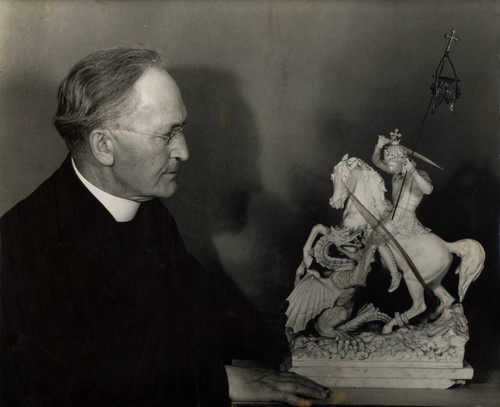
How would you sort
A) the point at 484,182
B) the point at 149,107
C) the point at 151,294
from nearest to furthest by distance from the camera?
1. the point at 149,107
2. the point at 151,294
3. the point at 484,182

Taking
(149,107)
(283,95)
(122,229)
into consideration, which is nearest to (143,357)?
(122,229)

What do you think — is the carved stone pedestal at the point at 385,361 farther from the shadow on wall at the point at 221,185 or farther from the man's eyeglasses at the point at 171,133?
the man's eyeglasses at the point at 171,133

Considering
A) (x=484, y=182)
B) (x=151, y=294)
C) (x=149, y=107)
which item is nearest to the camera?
(x=149, y=107)

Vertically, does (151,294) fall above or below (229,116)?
below

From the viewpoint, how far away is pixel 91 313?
3750mm

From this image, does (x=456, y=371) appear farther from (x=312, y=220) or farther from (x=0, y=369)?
(x=0, y=369)

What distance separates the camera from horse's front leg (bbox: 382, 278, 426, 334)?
4055mm

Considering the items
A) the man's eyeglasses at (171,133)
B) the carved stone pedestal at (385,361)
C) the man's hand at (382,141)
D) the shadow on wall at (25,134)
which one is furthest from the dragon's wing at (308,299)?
the shadow on wall at (25,134)

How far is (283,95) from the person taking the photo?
4027 mm

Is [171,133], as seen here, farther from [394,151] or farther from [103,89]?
[394,151]

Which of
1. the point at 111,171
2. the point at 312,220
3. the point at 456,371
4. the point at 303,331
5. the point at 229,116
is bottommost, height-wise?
the point at 456,371

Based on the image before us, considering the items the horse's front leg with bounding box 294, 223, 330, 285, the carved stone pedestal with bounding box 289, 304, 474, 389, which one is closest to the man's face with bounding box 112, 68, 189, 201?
the horse's front leg with bounding box 294, 223, 330, 285

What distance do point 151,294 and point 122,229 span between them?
1.21ft

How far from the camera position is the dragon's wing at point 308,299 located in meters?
4.05
